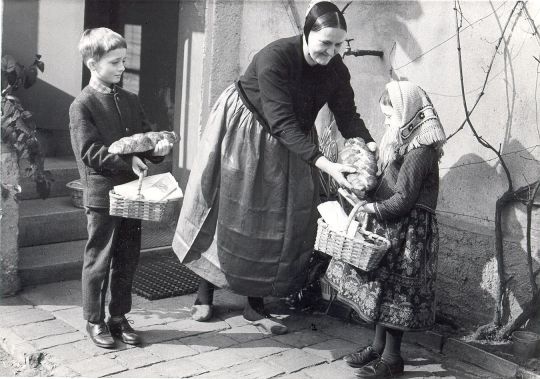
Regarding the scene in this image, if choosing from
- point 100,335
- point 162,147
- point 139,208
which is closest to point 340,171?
point 162,147

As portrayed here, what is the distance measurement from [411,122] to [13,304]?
293 cm

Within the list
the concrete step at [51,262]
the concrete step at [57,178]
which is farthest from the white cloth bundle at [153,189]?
the concrete step at [57,178]

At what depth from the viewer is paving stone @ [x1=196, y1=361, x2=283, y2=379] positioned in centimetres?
394

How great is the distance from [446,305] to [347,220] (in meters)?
1.53

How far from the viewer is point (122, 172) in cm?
406

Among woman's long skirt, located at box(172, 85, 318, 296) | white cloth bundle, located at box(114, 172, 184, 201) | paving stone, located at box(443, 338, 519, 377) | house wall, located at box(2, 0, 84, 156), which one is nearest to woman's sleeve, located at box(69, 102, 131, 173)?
white cloth bundle, located at box(114, 172, 184, 201)

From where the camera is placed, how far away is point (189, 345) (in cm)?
430

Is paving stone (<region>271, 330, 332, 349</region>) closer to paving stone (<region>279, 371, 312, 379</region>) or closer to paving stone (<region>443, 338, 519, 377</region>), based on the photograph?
paving stone (<region>279, 371, 312, 379</region>)

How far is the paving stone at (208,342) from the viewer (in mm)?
4289

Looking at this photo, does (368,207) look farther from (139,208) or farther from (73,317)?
(73,317)

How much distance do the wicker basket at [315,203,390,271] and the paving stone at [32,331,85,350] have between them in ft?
5.37

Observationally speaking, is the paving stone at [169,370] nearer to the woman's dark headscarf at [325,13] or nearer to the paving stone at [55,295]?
the paving stone at [55,295]

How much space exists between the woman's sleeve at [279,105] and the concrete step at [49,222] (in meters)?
2.34

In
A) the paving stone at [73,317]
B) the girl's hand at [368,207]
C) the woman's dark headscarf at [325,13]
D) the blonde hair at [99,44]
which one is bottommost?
the paving stone at [73,317]
